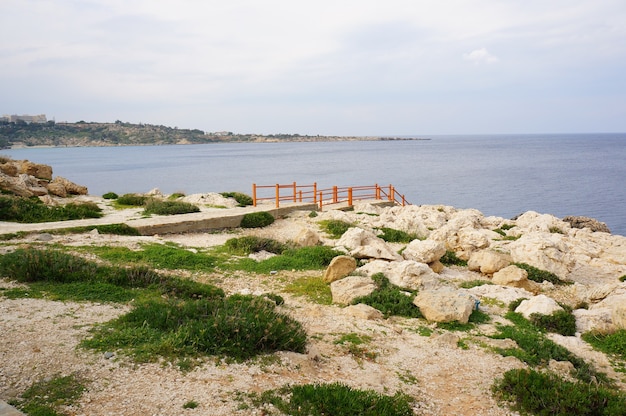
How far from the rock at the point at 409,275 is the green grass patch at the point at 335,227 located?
619 cm

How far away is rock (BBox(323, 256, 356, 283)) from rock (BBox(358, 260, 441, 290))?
40 centimetres

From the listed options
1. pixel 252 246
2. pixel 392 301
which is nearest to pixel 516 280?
pixel 392 301

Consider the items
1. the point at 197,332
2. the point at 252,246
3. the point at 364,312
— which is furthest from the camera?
the point at 252,246

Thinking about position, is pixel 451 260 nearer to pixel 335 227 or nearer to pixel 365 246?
pixel 365 246

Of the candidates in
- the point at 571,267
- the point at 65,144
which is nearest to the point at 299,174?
the point at 571,267

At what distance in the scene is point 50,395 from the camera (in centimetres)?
517

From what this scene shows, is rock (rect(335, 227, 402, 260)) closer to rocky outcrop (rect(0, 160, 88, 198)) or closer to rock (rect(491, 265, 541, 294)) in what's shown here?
rock (rect(491, 265, 541, 294))

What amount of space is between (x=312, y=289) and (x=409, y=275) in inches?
94.3

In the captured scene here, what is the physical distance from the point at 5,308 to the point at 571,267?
14476 mm

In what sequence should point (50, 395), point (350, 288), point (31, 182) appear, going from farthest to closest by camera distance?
point (31, 182) < point (350, 288) < point (50, 395)

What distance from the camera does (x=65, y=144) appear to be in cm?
16388

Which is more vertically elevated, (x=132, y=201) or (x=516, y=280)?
(x=132, y=201)

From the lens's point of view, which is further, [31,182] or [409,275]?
[31,182]

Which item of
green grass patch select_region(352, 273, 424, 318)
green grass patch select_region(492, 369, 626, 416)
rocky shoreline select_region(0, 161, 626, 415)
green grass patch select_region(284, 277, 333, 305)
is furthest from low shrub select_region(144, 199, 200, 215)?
green grass patch select_region(492, 369, 626, 416)
